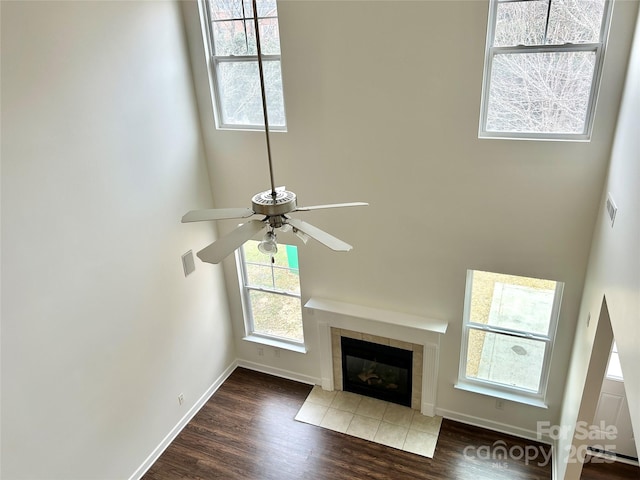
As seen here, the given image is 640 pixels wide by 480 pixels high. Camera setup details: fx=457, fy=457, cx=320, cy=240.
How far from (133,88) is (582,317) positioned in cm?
479

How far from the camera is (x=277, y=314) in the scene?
6.29 metres

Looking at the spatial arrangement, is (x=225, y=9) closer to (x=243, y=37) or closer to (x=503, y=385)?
(x=243, y=37)

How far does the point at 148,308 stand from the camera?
15.9ft

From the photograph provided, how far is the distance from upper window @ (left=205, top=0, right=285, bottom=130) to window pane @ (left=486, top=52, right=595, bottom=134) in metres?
2.26

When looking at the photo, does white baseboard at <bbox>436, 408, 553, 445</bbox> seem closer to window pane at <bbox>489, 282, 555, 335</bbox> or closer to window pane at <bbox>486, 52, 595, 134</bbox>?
window pane at <bbox>489, 282, 555, 335</bbox>

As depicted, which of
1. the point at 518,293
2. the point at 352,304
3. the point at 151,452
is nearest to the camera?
the point at 518,293

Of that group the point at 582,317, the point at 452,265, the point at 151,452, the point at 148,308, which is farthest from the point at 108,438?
the point at 582,317

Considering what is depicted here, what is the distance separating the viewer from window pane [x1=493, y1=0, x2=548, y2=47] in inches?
151

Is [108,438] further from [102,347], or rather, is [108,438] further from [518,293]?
[518,293]

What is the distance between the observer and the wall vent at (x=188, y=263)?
17.5ft

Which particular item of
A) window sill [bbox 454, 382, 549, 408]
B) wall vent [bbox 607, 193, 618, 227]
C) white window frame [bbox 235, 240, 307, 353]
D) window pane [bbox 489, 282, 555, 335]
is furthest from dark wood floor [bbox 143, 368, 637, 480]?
wall vent [bbox 607, 193, 618, 227]

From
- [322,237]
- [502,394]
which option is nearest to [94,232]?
[322,237]

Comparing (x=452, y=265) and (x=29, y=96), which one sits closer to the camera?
(x=29, y=96)

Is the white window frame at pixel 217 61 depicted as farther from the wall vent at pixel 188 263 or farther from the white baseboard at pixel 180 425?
the white baseboard at pixel 180 425
